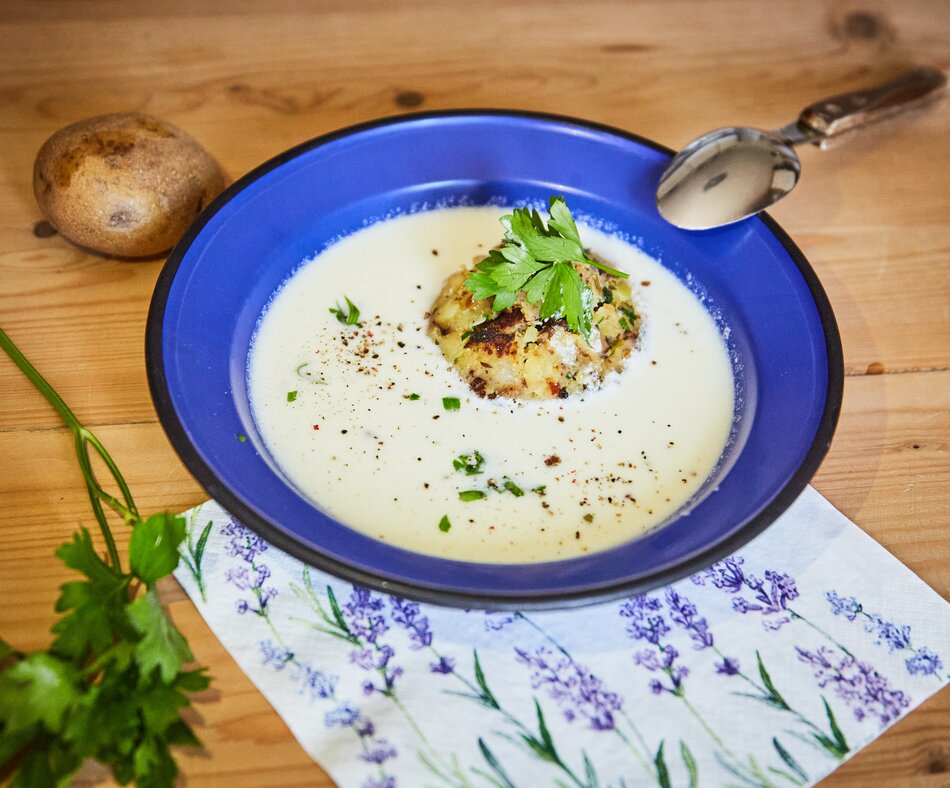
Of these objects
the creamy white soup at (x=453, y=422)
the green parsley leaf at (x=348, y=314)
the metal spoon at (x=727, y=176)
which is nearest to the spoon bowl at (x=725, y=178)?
the metal spoon at (x=727, y=176)

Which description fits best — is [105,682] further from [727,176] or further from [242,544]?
[727,176]

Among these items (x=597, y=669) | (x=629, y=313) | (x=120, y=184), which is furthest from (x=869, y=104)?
(x=120, y=184)

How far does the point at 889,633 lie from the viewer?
3.93 ft

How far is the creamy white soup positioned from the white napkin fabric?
0.39 ft

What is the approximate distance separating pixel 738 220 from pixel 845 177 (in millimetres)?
485

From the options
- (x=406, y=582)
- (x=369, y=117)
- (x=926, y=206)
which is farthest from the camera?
(x=369, y=117)

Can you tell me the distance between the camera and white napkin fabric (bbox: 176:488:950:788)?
1069mm

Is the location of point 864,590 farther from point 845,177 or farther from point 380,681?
point 845,177

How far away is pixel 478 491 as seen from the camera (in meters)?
1.32

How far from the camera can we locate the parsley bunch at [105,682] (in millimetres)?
982

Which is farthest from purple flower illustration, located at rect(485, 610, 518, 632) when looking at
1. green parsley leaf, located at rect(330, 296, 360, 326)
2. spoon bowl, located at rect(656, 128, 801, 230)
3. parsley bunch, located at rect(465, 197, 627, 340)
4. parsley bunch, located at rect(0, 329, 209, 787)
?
spoon bowl, located at rect(656, 128, 801, 230)

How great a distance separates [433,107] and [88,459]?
1.11 meters

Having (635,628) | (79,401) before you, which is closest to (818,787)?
(635,628)

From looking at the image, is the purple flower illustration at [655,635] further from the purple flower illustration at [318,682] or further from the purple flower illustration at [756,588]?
the purple flower illustration at [318,682]
